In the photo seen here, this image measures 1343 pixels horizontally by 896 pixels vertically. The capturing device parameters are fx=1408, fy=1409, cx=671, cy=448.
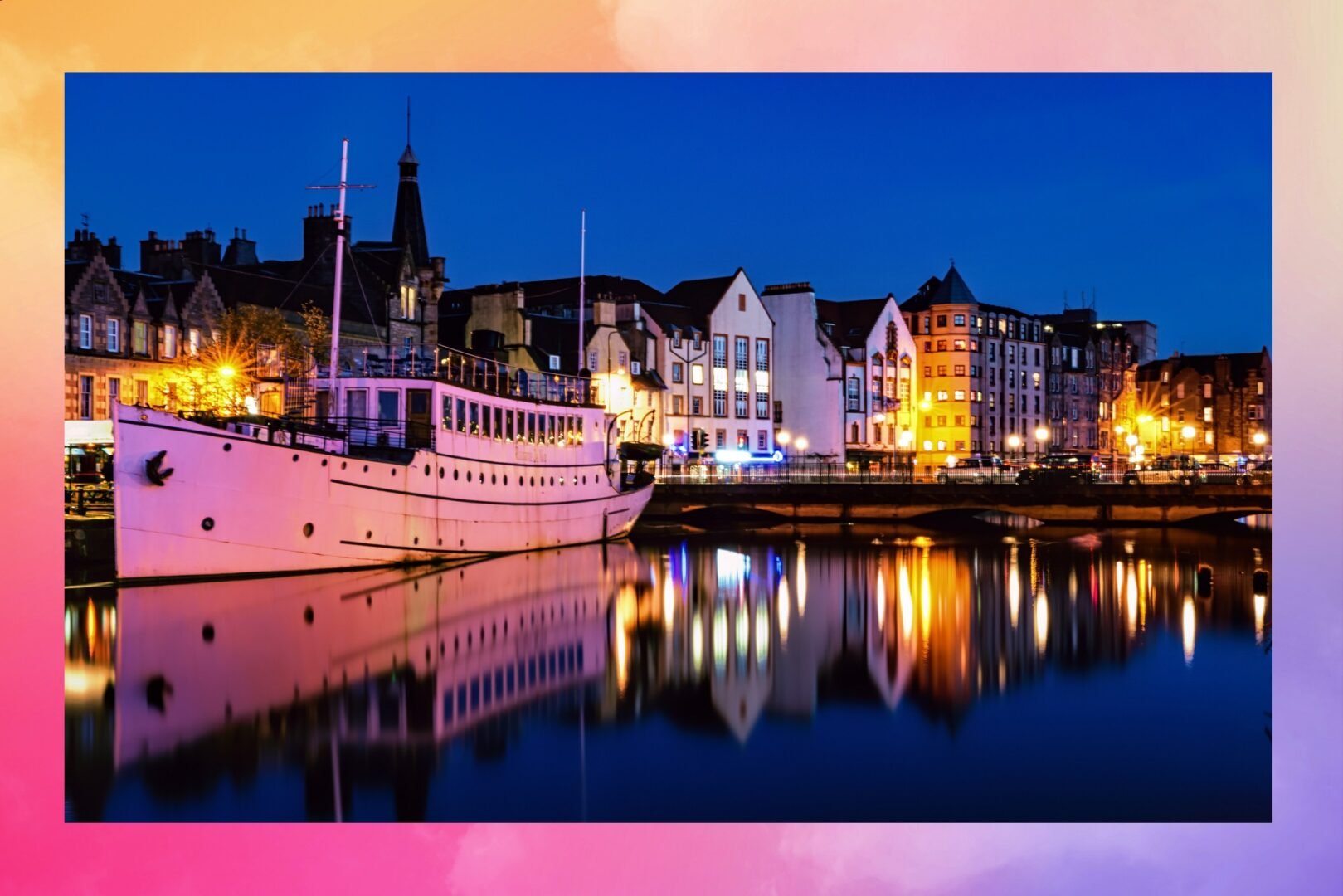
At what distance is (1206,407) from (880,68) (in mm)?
76879

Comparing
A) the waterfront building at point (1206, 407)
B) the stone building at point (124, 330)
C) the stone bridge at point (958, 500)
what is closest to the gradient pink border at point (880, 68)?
the stone building at point (124, 330)

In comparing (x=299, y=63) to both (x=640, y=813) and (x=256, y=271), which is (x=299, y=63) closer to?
(x=640, y=813)

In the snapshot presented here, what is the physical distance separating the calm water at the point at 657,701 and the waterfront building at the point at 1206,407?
192 ft

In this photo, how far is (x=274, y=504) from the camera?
2225 cm

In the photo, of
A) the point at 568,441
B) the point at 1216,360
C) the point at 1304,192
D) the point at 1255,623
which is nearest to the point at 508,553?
the point at 568,441

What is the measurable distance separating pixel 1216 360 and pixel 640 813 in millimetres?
77454

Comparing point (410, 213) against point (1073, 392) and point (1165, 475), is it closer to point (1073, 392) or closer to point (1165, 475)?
point (1165, 475)

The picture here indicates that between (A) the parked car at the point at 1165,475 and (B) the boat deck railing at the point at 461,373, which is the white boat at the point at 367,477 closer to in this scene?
(B) the boat deck railing at the point at 461,373

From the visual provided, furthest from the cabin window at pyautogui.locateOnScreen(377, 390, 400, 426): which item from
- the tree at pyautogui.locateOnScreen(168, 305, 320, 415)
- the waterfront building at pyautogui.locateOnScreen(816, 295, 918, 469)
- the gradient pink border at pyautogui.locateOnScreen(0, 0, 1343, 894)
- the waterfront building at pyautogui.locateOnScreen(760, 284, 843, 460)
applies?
the waterfront building at pyautogui.locateOnScreen(816, 295, 918, 469)

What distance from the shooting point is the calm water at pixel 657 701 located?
38.5ft

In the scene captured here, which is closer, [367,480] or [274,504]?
[274,504]

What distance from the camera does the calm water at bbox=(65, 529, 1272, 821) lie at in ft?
38.5

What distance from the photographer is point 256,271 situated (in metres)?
41.1

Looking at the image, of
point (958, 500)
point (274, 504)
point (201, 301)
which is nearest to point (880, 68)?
point (274, 504)
